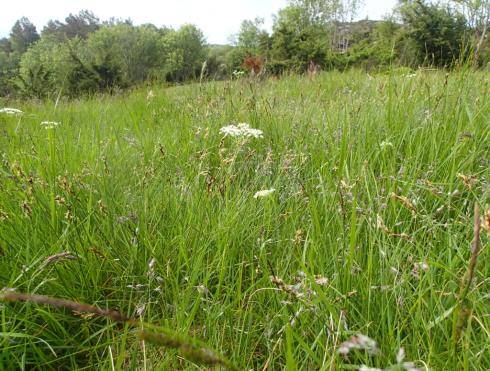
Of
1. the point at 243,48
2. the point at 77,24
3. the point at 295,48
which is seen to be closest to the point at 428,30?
the point at 295,48

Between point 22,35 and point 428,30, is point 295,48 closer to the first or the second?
point 428,30

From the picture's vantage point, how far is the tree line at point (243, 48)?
4.37 metres

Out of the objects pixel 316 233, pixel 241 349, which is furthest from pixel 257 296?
pixel 316 233

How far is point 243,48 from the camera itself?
30625mm

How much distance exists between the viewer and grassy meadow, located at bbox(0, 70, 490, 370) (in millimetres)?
822

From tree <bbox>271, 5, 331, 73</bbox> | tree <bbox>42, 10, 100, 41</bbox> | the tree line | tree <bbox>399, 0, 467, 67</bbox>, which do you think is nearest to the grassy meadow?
the tree line

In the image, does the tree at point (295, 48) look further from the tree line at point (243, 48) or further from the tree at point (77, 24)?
the tree at point (77, 24)

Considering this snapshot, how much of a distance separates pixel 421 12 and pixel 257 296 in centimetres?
847

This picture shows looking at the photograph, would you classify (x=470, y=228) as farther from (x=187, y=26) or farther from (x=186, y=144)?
(x=187, y=26)

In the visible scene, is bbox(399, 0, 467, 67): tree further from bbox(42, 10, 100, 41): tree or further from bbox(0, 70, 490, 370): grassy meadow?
bbox(42, 10, 100, 41): tree

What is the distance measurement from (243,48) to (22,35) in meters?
81.9

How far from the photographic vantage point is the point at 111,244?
1.26 metres

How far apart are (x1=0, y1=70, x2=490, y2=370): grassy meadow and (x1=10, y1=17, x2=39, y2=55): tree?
97.2m

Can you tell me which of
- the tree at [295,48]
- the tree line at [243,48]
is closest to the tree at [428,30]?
the tree line at [243,48]
